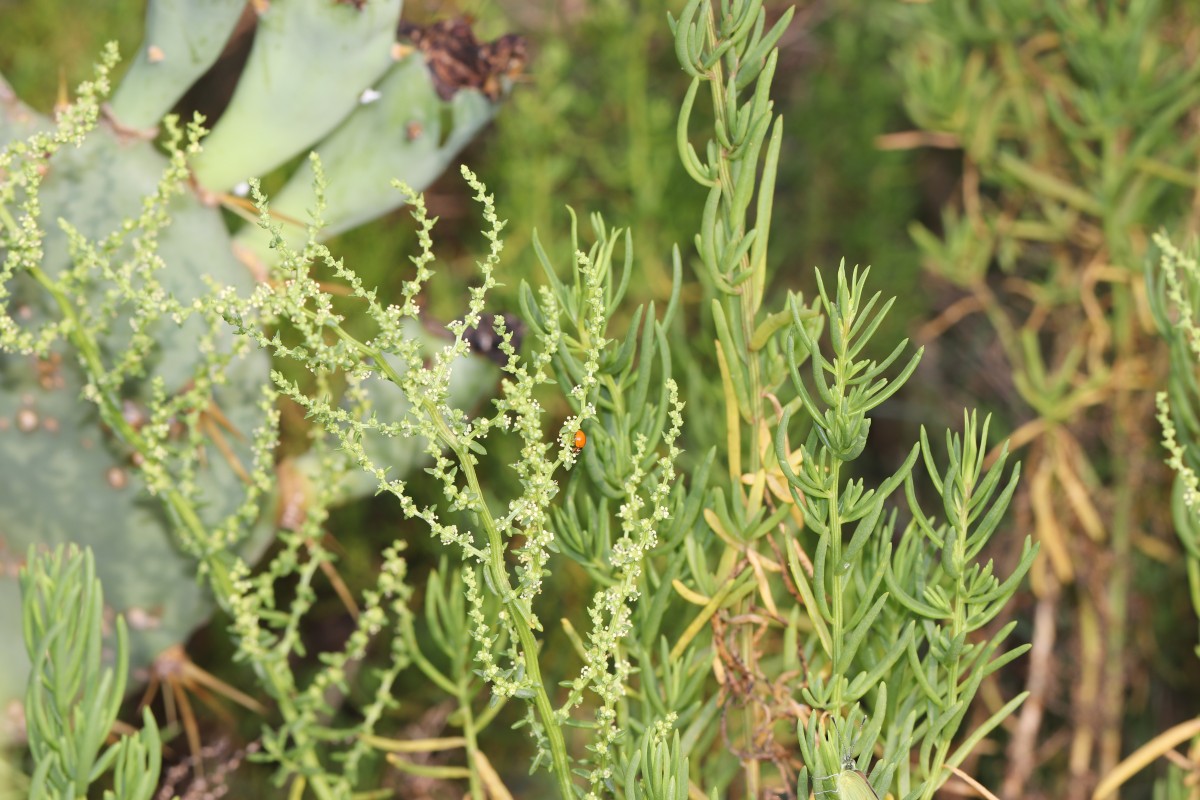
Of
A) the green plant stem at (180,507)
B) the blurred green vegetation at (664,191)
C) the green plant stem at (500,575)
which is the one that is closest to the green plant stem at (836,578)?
the green plant stem at (500,575)

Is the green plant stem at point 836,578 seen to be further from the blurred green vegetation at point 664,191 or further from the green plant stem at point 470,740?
the blurred green vegetation at point 664,191

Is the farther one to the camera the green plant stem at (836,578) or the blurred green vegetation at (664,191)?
the blurred green vegetation at (664,191)

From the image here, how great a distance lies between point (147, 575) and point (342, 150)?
0.20m

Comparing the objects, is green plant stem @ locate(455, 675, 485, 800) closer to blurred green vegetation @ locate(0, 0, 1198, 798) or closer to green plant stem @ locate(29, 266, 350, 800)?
green plant stem @ locate(29, 266, 350, 800)

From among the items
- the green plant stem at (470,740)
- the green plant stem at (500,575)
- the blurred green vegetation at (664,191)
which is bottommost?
the green plant stem at (470,740)

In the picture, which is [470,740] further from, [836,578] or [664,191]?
[664,191]

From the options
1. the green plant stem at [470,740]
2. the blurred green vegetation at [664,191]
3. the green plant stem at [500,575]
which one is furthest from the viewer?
the blurred green vegetation at [664,191]

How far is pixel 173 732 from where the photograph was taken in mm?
487

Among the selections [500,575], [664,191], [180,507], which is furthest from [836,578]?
[664,191]

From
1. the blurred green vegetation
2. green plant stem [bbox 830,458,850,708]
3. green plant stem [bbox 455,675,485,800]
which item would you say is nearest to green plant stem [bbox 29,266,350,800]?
green plant stem [bbox 455,675,485,800]

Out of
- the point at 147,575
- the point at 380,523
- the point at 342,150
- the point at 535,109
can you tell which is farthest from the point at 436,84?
the point at 380,523

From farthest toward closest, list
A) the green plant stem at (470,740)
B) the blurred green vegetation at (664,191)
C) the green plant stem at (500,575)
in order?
the blurred green vegetation at (664,191)
the green plant stem at (470,740)
the green plant stem at (500,575)

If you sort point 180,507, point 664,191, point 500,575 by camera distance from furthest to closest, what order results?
1. point 664,191
2. point 180,507
3. point 500,575

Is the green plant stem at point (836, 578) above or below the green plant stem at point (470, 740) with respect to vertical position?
above
